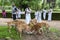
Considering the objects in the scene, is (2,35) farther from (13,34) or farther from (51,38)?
(51,38)

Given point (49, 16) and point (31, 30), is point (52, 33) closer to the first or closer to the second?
point (31, 30)

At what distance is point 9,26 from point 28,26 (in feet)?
3.67

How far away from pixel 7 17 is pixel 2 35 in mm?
12777

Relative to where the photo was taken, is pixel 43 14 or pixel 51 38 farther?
pixel 43 14

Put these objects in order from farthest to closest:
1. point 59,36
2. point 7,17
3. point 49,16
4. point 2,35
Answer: point 7,17
point 49,16
point 59,36
point 2,35

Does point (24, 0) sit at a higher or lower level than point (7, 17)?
higher

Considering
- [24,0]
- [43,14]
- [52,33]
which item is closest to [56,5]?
[43,14]

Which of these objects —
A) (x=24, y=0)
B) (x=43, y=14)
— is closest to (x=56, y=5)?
(x=43, y=14)

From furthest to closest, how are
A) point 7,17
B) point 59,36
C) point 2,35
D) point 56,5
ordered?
point 56,5 < point 7,17 < point 59,36 < point 2,35

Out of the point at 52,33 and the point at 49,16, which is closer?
the point at 52,33

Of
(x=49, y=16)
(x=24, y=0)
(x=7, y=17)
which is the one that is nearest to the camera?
(x=24, y=0)

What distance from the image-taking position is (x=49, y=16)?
23.6 m

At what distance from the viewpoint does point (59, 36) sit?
46.3 ft

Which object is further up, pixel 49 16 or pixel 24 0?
pixel 24 0
